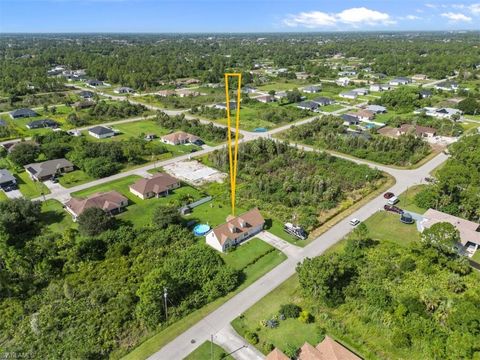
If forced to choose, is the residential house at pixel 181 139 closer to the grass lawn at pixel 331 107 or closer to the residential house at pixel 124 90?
the grass lawn at pixel 331 107

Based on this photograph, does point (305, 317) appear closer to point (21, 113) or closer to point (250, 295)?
point (250, 295)

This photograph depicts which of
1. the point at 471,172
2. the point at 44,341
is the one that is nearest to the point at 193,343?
the point at 44,341

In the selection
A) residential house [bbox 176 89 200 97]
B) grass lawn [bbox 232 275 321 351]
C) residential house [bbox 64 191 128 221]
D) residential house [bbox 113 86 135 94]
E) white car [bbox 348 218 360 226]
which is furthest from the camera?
residential house [bbox 113 86 135 94]

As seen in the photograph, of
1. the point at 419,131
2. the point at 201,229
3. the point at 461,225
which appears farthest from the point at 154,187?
the point at 419,131

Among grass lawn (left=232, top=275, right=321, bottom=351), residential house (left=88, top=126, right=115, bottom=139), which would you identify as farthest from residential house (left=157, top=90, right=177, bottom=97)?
grass lawn (left=232, top=275, right=321, bottom=351)

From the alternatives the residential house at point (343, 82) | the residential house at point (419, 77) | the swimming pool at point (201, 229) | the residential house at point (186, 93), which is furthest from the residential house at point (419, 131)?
Answer: the residential house at point (419, 77)

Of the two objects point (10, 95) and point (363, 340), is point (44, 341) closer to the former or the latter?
point (363, 340)

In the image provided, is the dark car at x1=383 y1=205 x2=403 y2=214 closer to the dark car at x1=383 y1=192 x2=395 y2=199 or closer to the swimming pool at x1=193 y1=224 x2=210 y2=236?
the dark car at x1=383 y1=192 x2=395 y2=199
